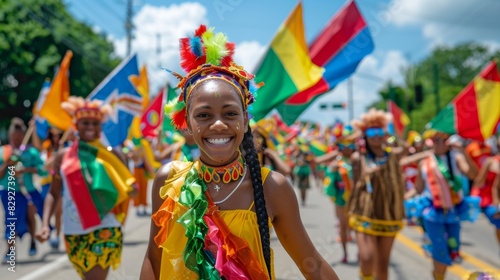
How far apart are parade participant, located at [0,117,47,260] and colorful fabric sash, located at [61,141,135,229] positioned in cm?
333

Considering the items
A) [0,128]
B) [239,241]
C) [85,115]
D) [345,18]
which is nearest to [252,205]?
[239,241]

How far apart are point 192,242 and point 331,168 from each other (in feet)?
24.8

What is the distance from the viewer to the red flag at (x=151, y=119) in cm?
1081

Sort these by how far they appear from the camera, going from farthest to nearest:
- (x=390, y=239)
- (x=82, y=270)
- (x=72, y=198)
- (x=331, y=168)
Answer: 1. (x=331, y=168)
2. (x=390, y=239)
3. (x=72, y=198)
4. (x=82, y=270)

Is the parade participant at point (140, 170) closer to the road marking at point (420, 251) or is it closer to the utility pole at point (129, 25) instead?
the road marking at point (420, 251)

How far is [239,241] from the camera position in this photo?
2490 mm

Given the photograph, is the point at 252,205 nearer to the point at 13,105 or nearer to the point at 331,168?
the point at 331,168

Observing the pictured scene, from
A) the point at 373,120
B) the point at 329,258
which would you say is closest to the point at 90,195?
the point at 373,120

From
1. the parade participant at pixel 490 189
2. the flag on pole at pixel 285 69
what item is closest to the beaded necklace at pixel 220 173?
the flag on pole at pixel 285 69

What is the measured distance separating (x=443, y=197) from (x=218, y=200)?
436 centimetres

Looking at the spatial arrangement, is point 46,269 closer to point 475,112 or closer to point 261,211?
point 261,211

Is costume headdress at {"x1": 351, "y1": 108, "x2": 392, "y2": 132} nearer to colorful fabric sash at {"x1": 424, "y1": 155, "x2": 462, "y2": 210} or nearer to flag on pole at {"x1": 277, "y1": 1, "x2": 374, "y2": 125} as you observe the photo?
flag on pole at {"x1": 277, "y1": 1, "x2": 374, "y2": 125}

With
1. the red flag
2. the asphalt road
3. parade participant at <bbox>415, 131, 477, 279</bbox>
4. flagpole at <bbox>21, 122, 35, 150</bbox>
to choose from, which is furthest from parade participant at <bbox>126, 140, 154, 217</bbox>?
parade participant at <bbox>415, 131, 477, 279</bbox>

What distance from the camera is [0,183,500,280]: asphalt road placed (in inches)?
276
